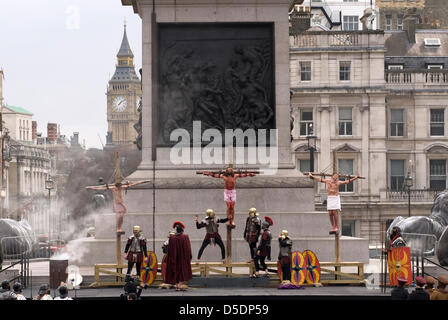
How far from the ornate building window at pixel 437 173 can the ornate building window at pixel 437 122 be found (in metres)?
2.00

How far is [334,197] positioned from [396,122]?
49513mm

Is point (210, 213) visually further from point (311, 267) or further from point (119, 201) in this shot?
point (119, 201)

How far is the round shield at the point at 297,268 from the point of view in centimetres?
3039

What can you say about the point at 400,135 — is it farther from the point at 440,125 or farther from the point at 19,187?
the point at 19,187


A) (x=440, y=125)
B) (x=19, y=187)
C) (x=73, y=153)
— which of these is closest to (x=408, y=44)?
(x=440, y=125)

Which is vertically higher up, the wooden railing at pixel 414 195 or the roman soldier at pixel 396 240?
the wooden railing at pixel 414 195

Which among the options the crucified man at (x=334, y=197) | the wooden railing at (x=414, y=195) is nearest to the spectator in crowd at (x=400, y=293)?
the crucified man at (x=334, y=197)

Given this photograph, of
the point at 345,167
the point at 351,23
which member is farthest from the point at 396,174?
the point at 351,23

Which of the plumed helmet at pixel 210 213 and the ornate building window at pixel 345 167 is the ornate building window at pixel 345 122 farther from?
the plumed helmet at pixel 210 213

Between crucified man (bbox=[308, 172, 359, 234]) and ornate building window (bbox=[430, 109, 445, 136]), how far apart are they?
48.7 meters

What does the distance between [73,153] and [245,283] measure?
315 ft

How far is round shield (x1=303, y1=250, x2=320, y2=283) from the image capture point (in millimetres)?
30438

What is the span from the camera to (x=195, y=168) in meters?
37.4

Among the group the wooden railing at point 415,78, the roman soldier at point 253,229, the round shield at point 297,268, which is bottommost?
the round shield at point 297,268
